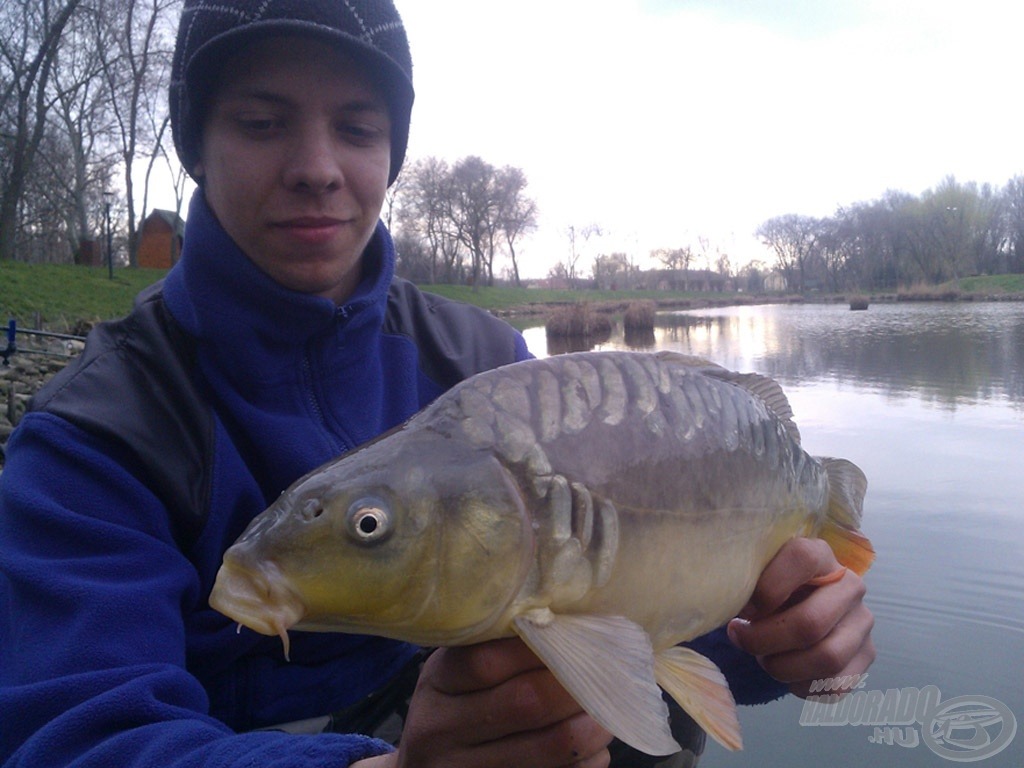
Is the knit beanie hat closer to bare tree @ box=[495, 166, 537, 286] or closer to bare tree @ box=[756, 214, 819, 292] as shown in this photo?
bare tree @ box=[495, 166, 537, 286]

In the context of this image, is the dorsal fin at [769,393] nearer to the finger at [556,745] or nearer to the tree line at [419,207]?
the finger at [556,745]

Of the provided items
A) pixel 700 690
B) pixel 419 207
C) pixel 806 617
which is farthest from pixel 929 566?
pixel 419 207

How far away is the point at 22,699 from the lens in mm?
1177

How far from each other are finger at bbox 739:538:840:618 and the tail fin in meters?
0.25

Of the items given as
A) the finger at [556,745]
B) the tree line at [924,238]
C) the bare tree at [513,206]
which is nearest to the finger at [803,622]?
the finger at [556,745]

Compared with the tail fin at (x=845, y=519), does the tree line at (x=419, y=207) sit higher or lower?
higher

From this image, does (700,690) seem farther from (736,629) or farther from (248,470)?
(248,470)

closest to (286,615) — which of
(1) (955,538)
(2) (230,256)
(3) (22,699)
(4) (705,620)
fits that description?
(3) (22,699)

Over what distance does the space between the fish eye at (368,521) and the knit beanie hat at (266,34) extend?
117 cm

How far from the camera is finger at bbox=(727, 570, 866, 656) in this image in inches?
62.5

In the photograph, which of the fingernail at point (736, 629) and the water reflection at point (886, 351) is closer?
the fingernail at point (736, 629)

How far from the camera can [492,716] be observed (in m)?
1.14

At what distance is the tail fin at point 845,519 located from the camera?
1.82m
